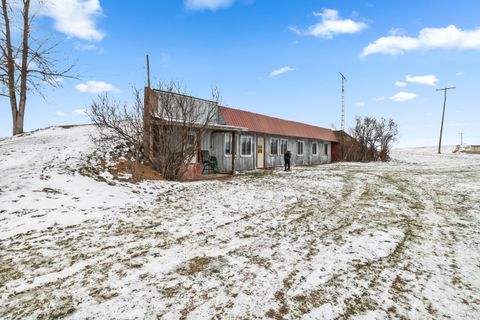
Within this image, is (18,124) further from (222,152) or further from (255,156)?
(255,156)

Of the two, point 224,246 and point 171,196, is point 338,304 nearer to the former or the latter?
point 224,246

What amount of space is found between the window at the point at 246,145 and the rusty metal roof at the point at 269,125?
28.8 inches

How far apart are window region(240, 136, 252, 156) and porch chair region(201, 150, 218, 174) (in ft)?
8.67

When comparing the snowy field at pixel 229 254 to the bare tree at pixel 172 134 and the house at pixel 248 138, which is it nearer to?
the bare tree at pixel 172 134

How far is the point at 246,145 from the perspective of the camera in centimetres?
1817

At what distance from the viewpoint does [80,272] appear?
3.76m

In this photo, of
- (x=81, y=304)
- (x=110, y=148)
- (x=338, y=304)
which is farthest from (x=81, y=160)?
(x=338, y=304)

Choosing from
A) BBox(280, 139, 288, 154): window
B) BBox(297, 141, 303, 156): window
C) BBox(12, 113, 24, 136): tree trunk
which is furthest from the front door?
BBox(12, 113, 24, 136): tree trunk

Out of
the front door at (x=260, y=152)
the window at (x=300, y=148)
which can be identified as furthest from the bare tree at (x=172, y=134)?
the window at (x=300, y=148)

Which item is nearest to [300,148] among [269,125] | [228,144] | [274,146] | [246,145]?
[274,146]

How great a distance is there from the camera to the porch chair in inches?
593

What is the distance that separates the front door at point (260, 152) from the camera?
19.3 metres

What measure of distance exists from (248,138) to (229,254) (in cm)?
1424

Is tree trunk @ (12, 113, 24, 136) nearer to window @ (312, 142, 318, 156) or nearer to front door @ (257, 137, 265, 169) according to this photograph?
front door @ (257, 137, 265, 169)
